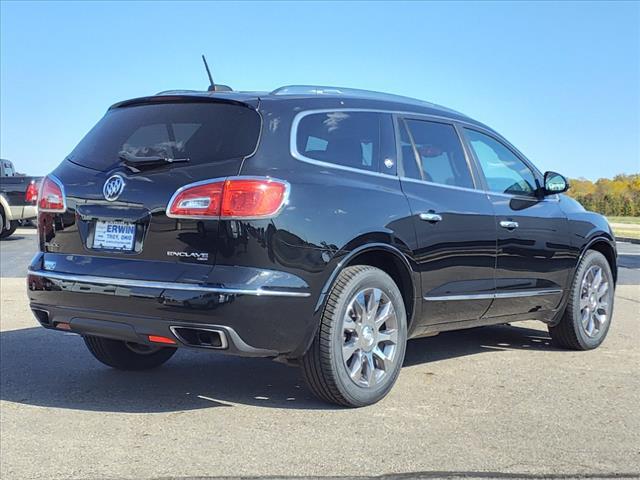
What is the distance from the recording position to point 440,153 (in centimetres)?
543

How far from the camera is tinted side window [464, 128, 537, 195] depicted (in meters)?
5.80

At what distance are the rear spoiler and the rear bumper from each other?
1.07m

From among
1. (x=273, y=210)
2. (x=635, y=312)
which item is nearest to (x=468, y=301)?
(x=273, y=210)

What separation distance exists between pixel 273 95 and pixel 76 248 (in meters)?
1.40

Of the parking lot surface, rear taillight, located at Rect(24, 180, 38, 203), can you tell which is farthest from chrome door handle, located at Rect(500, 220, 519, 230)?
rear taillight, located at Rect(24, 180, 38, 203)

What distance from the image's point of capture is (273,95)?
461 cm

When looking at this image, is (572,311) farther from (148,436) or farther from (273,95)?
(148,436)

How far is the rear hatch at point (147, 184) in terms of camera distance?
417 cm

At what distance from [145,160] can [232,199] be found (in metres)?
0.64

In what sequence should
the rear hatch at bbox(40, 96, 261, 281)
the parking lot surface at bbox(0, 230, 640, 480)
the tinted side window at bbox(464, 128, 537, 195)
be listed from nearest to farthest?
1. the parking lot surface at bbox(0, 230, 640, 480)
2. the rear hatch at bbox(40, 96, 261, 281)
3. the tinted side window at bbox(464, 128, 537, 195)

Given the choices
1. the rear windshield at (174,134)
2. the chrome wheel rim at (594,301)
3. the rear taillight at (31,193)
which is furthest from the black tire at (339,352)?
the rear taillight at (31,193)

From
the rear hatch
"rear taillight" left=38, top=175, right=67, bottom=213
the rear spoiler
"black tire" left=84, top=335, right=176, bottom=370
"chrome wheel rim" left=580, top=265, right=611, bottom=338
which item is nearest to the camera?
the rear hatch

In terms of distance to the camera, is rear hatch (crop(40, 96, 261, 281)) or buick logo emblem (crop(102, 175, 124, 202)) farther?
buick logo emblem (crop(102, 175, 124, 202))

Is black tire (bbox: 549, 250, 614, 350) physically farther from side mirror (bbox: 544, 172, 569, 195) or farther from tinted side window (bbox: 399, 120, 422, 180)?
tinted side window (bbox: 399, 120, 422, 180)
